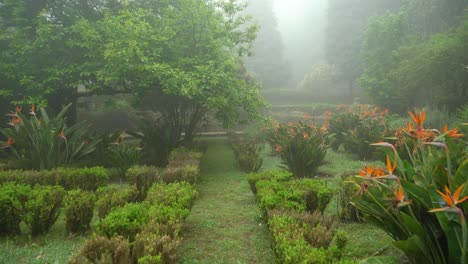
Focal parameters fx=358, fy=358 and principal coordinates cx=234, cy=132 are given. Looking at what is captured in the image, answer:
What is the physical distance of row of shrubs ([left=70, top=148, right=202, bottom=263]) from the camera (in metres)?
3.38

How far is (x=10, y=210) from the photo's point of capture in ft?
16.2

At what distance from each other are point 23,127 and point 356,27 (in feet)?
115

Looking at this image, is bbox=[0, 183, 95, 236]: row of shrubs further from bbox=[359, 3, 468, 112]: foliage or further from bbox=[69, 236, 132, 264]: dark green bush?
bbox=[359, 3, 468, 112]: foliage

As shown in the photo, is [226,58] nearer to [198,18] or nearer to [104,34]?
[198,18]

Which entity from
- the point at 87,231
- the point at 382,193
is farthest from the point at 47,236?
the point at 382,193

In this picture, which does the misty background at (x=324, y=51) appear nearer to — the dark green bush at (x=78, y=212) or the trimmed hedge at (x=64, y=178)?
the trimmed hedge at (x=64, y=178)

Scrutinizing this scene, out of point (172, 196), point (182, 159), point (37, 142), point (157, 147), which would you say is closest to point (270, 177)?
point (172, 196)

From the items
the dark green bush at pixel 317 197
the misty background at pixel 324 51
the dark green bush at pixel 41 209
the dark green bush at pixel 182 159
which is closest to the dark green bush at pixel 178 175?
the dark green bush at pixel 182 159

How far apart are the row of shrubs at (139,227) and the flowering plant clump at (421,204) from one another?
1.96 metres

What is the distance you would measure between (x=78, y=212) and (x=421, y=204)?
4.31 metres

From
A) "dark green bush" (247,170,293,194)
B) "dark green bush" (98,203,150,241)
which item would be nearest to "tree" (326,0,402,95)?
"dark green bush" (247,170,293,194)

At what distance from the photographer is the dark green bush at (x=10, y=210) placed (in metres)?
4.90

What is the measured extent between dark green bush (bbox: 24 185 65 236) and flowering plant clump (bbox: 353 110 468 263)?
413 cm

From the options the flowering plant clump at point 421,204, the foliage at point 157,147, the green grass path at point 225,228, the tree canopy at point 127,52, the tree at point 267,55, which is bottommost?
the green grass path at point 225,228
